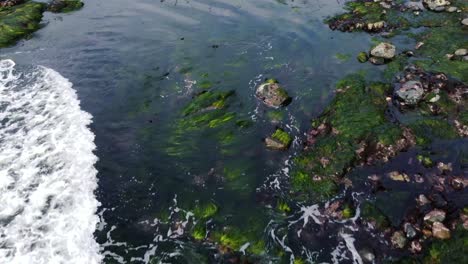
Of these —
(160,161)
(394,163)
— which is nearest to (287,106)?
(394,163)

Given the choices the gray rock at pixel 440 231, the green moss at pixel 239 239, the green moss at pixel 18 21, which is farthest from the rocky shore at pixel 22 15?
the gray rock at pixel 440 231

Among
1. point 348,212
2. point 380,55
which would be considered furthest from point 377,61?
point 348,212

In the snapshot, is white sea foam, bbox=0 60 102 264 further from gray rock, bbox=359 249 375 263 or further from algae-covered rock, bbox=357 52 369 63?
algae-covered rock, bbox=357 52 369 63

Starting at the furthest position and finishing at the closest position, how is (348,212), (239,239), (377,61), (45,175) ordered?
(377,61) → (45,175) → (348,212) → (239,239)

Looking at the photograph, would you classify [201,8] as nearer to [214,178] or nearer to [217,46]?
[217,46]

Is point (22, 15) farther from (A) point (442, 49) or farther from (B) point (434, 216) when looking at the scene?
(B) point (434, 216)

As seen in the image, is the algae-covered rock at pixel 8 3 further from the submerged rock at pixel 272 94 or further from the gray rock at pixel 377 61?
the gray rock at pixel 377 61
